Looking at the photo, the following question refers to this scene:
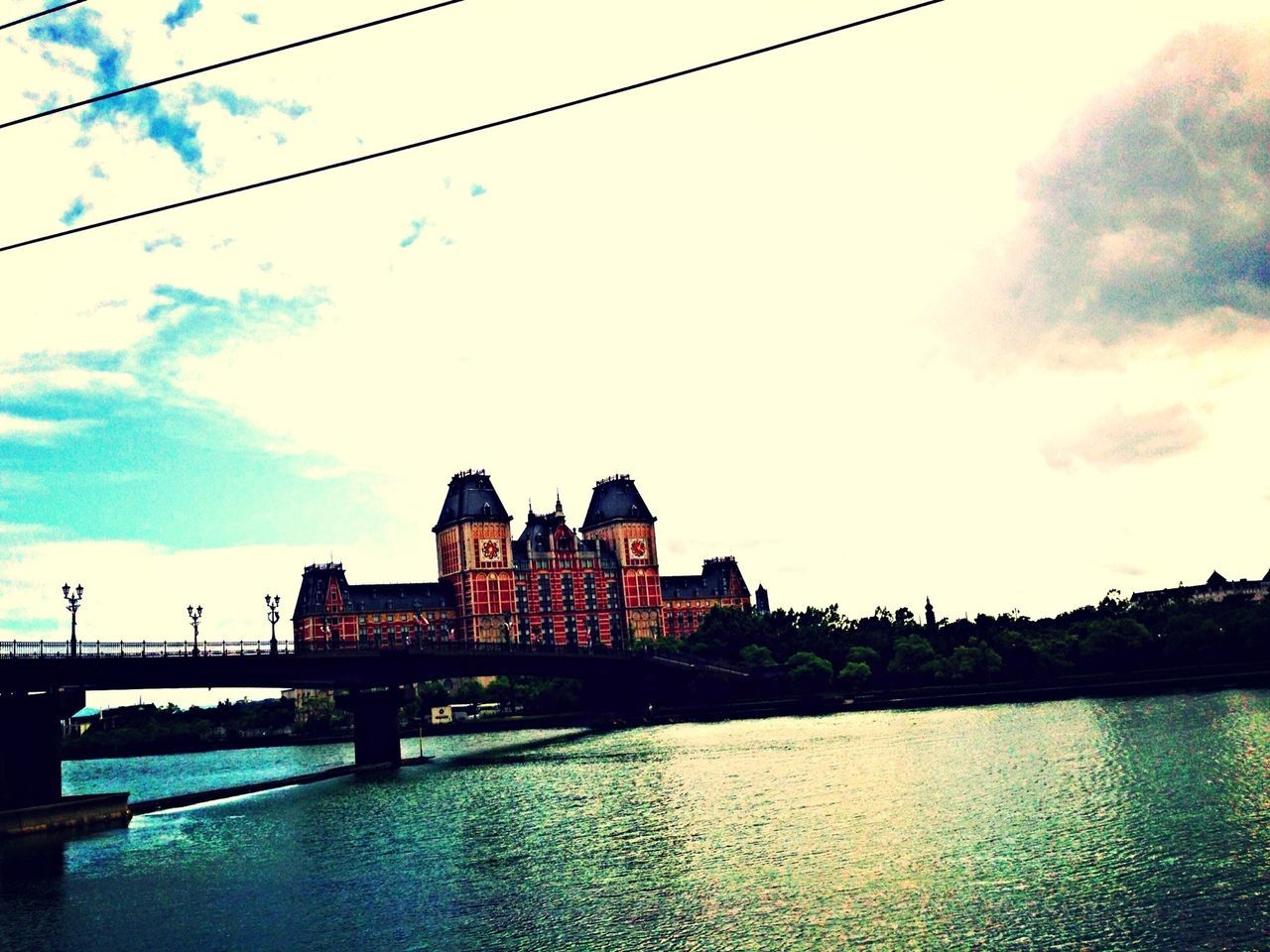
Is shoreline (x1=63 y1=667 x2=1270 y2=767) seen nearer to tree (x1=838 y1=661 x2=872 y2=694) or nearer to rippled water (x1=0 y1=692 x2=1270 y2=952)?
tree (x1=838 y1=661 x2=872 y2=694)

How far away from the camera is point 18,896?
46.6 meters

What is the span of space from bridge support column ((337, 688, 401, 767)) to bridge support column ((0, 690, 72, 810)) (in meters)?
36.6

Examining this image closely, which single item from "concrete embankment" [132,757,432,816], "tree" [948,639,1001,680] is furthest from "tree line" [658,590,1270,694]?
"concrete embankment" [132,757,432,816]

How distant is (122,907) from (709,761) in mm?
46815

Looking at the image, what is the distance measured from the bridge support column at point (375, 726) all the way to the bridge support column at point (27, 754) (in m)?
36.6

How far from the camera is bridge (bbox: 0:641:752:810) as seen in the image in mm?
68625

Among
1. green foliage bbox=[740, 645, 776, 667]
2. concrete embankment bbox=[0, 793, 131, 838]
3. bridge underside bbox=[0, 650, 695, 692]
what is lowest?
concrete embankment bbox=[0, 793, 131, 838]

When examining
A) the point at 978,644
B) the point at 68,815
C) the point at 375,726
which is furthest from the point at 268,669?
the point at 978,644

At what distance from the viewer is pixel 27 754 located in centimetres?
6812

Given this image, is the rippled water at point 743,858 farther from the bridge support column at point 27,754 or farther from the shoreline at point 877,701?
the shoreline at point 877,701

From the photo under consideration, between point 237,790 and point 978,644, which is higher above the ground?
point 978,644

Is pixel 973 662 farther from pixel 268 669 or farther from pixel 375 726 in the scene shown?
pixel 268 669

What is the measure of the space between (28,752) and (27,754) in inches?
6.1

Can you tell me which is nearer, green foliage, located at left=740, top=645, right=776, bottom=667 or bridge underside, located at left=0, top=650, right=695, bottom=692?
bridge underside, located at left=0, top=650, right=695, bottom=692
